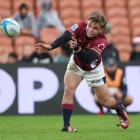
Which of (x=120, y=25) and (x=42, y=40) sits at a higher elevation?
(x=120, y=25)

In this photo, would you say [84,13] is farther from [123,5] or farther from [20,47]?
[20,47]

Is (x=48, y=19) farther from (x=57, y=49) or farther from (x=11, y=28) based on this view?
(x=11, y=28)

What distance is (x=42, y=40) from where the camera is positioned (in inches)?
739

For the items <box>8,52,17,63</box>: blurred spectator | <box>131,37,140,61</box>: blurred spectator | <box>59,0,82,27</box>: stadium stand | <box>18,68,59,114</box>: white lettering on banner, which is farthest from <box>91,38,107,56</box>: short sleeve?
<box>59,0,82,27</box>: stadium stand

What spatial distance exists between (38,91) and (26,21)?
2523 millimetres

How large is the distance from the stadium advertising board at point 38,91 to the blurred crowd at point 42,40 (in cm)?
49

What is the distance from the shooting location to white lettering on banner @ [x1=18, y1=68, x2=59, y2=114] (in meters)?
16.9

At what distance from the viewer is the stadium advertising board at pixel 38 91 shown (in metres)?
Answer: 16.9

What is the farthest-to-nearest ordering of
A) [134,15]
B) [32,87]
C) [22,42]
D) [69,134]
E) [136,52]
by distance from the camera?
1. [134,15]
2. [22,42]
3. [136,52]
4. [32,87]
5. [69,134]

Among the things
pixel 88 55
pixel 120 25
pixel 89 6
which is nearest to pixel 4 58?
pixel 89 6

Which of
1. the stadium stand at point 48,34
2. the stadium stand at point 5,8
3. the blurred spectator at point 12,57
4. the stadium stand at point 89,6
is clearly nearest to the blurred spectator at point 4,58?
the blurred spectator at point 12,57

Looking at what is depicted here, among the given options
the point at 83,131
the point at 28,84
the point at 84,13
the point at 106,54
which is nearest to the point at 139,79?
the point at 106,54

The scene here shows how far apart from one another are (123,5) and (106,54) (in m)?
4.21

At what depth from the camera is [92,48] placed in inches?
445
